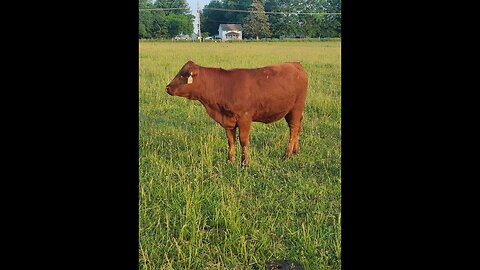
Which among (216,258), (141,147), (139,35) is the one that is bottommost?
(216,258)

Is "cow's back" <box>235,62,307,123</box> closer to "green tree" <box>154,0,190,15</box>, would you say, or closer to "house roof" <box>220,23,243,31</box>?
"house roof" <box>220,23,243,31</box>

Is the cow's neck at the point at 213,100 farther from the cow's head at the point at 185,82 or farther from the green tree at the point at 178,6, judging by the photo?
the green tree at the point at 178,6

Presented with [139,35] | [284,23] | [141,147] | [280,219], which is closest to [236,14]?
[284,23]

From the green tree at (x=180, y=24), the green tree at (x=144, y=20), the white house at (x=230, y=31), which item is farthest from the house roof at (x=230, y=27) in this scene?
the green tree at (x=144, y=20)

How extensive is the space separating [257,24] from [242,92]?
1.01 feet

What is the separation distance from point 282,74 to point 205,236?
0.67 meters

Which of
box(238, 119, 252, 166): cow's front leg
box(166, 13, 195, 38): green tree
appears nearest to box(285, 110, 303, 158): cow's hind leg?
box(238, 119, 252, 166): cow's front leg

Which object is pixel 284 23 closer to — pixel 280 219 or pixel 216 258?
pixel 280 219

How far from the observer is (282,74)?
233cm

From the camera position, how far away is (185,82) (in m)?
2.32

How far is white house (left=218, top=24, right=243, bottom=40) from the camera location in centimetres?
241

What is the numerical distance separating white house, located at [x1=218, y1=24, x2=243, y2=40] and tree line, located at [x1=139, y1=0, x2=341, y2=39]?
0.02 meters

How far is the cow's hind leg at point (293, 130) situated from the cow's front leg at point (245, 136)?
160mm

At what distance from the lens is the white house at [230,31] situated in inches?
94.8
